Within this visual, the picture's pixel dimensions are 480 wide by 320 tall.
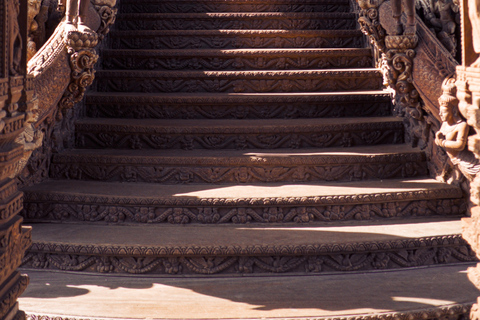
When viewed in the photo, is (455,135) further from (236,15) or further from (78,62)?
(236,15)

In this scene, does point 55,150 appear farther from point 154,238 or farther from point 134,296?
point 134,296

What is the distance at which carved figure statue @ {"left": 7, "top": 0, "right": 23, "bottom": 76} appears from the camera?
5.81ft

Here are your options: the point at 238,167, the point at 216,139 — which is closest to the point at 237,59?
the point at 216,139

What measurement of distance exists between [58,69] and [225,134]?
1.17 metres

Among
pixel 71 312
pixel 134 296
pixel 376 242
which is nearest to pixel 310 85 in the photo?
pixel 376 242

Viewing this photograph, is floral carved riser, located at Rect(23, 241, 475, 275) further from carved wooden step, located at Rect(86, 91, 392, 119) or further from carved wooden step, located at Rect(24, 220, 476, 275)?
carved wooden step, located at Rect(86, 91, 392, 119)

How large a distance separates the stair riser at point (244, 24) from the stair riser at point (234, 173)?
1.88m

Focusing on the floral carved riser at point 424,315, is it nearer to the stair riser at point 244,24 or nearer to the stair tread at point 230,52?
the stair tread at point 230,52

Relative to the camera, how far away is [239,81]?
4152 millimetres

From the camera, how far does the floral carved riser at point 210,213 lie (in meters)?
3.00

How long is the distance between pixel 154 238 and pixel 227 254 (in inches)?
16.1

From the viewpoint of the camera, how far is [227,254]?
262 centimetres

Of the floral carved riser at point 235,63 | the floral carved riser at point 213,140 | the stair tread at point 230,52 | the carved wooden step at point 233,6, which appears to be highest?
the carved wooden step at point 233,6

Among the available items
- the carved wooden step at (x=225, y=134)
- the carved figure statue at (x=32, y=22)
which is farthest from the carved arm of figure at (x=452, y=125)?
the carved figure statue at (x=32, y=22)
